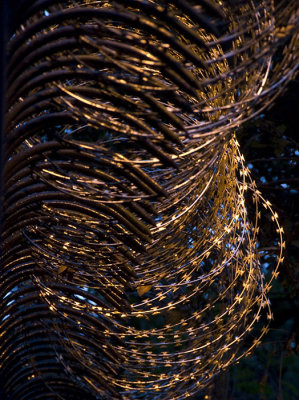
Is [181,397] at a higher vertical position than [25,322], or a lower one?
lower

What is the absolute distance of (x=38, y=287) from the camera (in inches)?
206

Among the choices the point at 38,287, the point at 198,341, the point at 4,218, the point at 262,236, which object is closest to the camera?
the point at 4,218

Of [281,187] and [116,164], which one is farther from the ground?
[281,187]

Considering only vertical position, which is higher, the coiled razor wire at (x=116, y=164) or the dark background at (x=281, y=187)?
the dark background at (x=281, y=187)

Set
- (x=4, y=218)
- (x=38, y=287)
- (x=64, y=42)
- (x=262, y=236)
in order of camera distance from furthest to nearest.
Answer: (x=262, y=236) → (x=38, y=287) → (x=4, y=218) → (x=64, y=42)

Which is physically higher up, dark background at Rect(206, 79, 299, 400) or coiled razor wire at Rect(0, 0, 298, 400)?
dark background at Rect(206, 79, 299, 400)

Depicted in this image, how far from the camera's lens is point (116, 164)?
13.7 feet

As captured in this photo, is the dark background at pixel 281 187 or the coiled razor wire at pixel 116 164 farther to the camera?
the dark background at pixel 281 187

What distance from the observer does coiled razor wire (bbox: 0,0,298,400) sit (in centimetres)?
357

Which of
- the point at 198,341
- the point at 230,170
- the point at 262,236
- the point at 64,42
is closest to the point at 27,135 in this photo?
the point at 64,42

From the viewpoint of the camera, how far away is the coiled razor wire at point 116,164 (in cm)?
357

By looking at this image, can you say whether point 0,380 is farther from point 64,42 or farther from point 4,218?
point 64,42

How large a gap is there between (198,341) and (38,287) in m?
1.81

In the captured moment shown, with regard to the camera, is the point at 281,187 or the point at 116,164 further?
the point at 281,187
